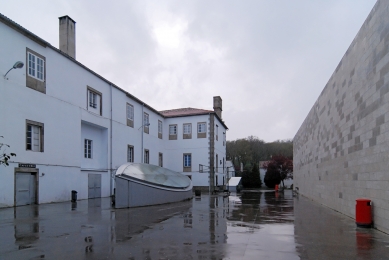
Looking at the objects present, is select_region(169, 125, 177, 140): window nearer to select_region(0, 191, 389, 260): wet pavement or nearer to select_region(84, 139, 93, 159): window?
select_region(84, 139, 93, 159): window

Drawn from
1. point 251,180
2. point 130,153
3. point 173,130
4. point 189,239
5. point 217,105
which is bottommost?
point 251,180

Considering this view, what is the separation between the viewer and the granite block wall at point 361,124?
812cm

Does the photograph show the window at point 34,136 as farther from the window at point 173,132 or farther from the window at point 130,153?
the window at point 173,132

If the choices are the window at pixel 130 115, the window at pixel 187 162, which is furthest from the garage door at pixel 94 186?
the window at pixel 187 162

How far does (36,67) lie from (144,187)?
921cm

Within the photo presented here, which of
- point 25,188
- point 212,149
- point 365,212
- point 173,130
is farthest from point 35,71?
point 212,149

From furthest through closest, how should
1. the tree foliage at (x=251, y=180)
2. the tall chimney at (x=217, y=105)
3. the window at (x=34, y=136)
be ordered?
the tree foliage at (x=251, y=180), the tall chimney at (x=217, y=105), the window at (x=34, y=136)

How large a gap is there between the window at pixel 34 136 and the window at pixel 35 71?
2027 mm

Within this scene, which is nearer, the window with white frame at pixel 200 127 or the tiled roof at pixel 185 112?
the window with white frame at pixel 200 127

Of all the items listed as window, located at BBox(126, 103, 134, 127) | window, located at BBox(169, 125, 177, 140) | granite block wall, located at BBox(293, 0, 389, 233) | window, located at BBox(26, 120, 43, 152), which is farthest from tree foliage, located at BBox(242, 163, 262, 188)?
window, located at BBox(26, 120, 43, 152)

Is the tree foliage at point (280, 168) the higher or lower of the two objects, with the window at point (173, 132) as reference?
lower

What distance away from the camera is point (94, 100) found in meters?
24.1

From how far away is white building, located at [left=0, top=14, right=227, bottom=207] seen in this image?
16.0 metres

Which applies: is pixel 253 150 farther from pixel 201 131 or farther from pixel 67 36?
pixel 67 36
